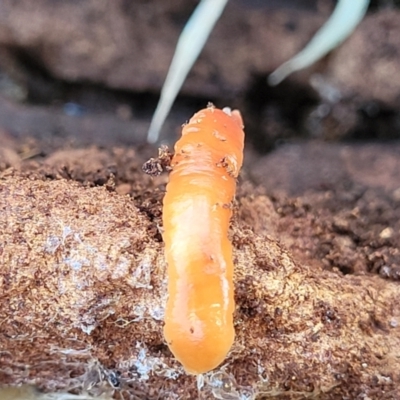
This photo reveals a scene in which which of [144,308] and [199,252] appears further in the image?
[144,308]

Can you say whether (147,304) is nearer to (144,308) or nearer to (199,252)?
(144,308)

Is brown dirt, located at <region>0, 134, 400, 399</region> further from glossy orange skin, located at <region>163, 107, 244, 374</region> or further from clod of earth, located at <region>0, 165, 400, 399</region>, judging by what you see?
glossy orange skin, located at <region>163, 107, 244, 374</region>

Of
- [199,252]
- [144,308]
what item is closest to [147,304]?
[144,308]

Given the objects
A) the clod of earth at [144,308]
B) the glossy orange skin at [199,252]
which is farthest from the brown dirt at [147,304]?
the glossy orange skin at [199,252]

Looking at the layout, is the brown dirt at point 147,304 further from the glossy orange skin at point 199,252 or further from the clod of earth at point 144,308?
the glossy orange skin at point 199,252

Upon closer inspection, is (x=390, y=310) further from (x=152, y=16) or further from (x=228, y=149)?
(x=152, y=16)

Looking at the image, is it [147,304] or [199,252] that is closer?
[199,252]

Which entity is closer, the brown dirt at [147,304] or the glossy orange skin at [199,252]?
the glossy orange skin at [199,252]

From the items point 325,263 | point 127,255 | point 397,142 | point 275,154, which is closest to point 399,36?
point 397,142

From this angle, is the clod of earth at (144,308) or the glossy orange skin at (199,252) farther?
the clod of earth at (144,308)
